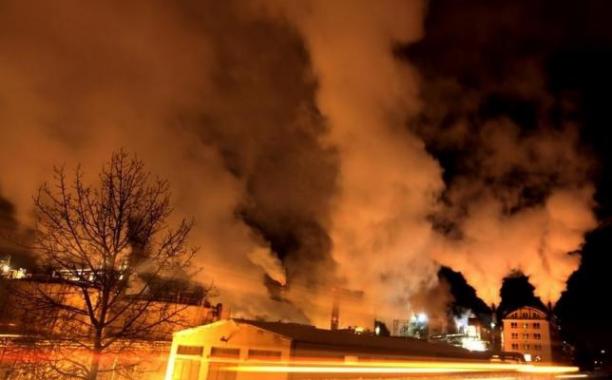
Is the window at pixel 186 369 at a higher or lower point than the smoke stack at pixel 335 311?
lower

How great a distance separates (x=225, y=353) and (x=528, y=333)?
180 ft

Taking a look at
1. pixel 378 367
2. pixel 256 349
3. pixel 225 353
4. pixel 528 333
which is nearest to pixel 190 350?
pixel 225 353

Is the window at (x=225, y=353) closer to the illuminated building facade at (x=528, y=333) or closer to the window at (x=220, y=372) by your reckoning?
the window at (x=220, y=372)

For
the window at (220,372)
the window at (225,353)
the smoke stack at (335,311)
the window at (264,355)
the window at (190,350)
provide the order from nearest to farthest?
1. the window at (264,355)
2. the window at (220,372)
3. the window at (225,353)
4. the window at (190,350)
5. the smoke stack at (335,311)

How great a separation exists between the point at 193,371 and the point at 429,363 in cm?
1416

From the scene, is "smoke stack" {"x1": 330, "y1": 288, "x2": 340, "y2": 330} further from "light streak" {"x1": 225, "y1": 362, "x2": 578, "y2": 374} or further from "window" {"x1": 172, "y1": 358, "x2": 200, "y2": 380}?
"window" {"x1": 172, "y1": 358, "x2": 200, "y2": 380}

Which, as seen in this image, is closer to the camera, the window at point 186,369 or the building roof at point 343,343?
the building roof at point 343,343

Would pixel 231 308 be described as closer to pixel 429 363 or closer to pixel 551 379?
pixel 429 363

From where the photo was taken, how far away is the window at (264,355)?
2215cm

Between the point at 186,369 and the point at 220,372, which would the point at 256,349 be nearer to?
the point at 220,372

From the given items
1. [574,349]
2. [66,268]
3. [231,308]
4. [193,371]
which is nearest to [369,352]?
[193,371]

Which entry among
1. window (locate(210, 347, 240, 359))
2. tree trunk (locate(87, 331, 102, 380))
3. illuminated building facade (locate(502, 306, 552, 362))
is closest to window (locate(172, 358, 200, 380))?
window (locate(210, 347, 240, 359))

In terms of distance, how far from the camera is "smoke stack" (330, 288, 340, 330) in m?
46.1

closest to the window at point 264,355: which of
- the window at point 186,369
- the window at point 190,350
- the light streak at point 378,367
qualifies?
the light streak at point 378,367
